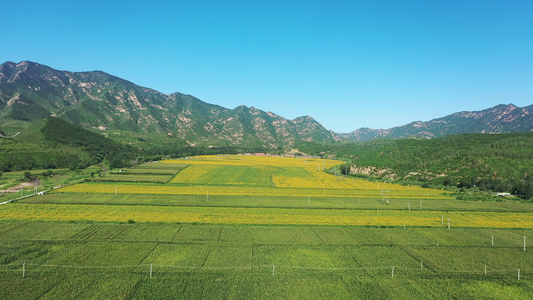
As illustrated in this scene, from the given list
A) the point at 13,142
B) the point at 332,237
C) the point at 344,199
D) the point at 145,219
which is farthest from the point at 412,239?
the point at 13,142

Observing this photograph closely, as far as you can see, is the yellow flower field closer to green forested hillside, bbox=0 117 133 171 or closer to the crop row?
the crop row

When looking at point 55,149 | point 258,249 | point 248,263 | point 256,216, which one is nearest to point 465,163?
point 256,216

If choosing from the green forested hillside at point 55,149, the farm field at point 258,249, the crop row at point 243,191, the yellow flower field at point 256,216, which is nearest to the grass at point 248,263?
the farm field at point 258,249

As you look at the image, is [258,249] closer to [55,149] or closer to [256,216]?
[256,216]

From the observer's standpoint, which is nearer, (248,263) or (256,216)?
(248,263)

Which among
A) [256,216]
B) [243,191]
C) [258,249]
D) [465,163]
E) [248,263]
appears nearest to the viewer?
[248,263]

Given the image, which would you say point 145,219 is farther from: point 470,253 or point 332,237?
point 470,253
